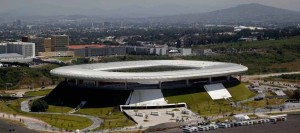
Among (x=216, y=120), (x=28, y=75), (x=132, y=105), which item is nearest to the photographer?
(x=216, y=120)

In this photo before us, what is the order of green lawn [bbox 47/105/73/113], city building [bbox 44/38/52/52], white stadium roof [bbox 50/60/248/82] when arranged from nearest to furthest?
white stadium roof [bbox 50/60/248/82], green lawn [bbox 47/105/73/113], city building [bbox 44/38/52/52]

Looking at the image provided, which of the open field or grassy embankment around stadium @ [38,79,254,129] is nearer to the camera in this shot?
grassy embankment around stadium @ [38,79,254,129]

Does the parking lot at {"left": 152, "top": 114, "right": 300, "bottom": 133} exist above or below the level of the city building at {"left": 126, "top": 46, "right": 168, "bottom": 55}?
above

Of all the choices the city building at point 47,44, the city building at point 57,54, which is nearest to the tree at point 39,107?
the city building at point 57,54

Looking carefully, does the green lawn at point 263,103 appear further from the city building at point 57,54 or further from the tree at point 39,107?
the city building at point 57,54

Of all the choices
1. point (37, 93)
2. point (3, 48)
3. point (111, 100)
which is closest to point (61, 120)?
point (111, 100)

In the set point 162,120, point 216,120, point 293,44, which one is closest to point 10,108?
point 162,120

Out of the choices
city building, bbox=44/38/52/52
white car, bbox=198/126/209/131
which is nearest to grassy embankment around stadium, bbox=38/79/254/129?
white car, bbox=198/126/209/131

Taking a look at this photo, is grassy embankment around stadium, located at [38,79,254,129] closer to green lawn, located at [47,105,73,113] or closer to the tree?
green lawn, located at [47,105,73,113]

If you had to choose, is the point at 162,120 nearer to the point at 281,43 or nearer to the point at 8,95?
the point at 8,95

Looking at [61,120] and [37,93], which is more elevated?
[61,120]

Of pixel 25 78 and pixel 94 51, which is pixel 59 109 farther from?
pixel 94 51
